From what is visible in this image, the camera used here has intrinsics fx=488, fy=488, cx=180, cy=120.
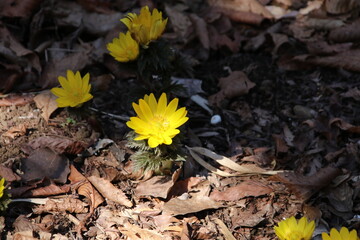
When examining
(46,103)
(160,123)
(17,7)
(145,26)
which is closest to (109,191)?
(160,123)

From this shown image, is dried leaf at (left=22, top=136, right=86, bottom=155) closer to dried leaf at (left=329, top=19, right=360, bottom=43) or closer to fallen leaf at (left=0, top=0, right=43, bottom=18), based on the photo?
fallen leaf at (left=0, top=0, right=43, bottom=18)

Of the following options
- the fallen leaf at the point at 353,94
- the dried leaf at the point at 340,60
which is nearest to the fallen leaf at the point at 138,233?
the fallen leaf at the point at 353,94

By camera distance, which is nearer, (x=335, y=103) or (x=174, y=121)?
(x=174, y=121)

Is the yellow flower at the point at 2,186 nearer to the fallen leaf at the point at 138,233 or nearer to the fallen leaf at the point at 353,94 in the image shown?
the fallen leaf at the point at 138,233

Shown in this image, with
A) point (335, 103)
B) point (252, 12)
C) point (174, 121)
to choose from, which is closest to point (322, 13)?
point (252, 12)

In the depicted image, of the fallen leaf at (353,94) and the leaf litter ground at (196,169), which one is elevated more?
the fallen leaf at (353,94)

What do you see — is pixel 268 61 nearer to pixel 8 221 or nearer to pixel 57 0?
pixel 57 0
